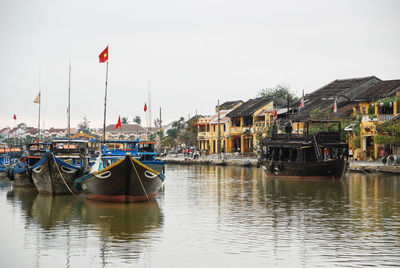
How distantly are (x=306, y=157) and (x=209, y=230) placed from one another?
91.4 feet

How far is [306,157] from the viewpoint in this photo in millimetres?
49719

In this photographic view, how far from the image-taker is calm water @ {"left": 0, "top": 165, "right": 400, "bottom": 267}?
59.7ft

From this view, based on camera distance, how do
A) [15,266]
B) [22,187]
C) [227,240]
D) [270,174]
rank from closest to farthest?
[15,266] < [227,240] < [22,187] < [270,174]

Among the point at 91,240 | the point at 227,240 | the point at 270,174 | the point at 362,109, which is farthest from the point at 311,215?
the point at 362,109

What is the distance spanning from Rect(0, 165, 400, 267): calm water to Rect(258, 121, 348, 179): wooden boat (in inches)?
337

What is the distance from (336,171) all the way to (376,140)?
38.3ft

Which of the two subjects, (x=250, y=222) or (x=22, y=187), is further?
(x=22, y=187)

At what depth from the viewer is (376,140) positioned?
5697 centimetres

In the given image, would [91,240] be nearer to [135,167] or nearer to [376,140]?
[135,167]

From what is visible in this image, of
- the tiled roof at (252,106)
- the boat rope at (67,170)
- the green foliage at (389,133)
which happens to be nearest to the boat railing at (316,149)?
the green foliage at (389,133)

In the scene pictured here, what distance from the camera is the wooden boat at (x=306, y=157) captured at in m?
47.2

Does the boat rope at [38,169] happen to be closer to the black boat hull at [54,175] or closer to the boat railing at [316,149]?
the black boat hull at [54,175]

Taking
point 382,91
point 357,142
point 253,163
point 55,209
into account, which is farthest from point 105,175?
point 382,91

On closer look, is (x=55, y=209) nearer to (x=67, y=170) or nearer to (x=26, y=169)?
(x=67, y=170)
